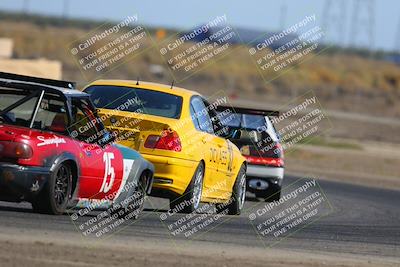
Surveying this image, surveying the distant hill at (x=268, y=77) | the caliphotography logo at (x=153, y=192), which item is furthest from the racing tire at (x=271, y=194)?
A: the distant hill at (x=268, y=77)

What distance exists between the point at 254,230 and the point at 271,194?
615 centimetres

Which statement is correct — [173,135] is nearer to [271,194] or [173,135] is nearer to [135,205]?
[135,205]

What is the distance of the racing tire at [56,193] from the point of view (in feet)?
39.2

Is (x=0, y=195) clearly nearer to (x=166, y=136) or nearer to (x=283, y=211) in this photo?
(x=166, y=136)

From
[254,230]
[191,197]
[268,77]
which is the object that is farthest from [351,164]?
[268,77]

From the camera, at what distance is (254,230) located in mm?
14094

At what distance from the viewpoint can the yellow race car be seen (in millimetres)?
14281

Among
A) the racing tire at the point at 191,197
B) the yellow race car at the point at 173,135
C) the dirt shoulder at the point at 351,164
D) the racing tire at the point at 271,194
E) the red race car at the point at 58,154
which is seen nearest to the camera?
the red race car at the point at 58,154

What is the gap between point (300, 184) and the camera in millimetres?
24844

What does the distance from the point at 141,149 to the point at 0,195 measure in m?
2.79

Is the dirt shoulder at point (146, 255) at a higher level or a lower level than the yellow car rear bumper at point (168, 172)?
higher

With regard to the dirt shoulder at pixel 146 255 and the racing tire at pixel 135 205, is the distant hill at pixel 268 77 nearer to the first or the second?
the racing tire at pixel 135 205

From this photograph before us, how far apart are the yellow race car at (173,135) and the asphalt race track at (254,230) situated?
15.8 inches

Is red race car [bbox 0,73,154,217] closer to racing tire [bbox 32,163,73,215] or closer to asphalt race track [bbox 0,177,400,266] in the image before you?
racing tire [bbox 32,163,73,215]
